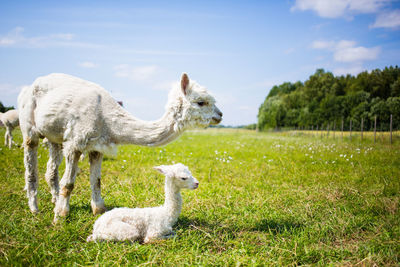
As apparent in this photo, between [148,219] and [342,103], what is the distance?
52.7 metres

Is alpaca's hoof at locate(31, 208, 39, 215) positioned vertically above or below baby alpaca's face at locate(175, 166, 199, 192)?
below

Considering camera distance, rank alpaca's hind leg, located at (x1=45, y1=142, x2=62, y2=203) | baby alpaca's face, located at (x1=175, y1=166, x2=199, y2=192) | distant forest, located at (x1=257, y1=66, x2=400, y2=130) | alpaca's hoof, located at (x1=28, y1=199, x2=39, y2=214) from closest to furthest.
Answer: baby alpaca's face, located at (x1=175, y1=166, x2=199, y2=192), alpaca's hoof, located at (x1=28, y1=199, x2=39, y2=214), alpaca's hind leg, located at (x1=45, y1=142, x2=62, y2=203), distant forest, located at (x1=257, y1=66, x2=400, y2=130)

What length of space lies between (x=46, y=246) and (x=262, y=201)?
3934 millimetres

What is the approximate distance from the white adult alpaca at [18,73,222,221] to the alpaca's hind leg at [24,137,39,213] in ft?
0.32

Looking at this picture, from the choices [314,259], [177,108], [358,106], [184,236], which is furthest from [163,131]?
[358,106]

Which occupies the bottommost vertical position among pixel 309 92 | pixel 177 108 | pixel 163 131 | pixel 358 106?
pixel 163 131

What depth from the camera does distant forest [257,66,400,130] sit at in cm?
3216

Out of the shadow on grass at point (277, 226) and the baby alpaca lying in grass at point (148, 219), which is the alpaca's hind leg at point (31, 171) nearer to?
the baby alpaca lying in grass at point (148, 219)

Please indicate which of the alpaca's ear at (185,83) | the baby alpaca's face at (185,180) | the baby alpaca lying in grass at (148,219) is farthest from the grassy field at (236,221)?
the alpaca's ear at (185,83)

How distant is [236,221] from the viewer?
425 centimetres

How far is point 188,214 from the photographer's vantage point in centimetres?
451

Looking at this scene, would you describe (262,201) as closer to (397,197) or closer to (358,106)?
(397,197)

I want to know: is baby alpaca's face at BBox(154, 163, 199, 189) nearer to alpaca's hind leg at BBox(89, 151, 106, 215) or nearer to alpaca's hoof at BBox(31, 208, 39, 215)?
alpaca's hind leg at BBox(89, 151, 106, 215)

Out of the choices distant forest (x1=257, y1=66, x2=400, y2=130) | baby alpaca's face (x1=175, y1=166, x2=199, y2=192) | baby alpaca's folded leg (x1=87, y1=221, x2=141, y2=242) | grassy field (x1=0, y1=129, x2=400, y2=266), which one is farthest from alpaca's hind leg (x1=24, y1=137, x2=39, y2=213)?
distant forest (x1=257, y1=66, x2=400, y2=130)
